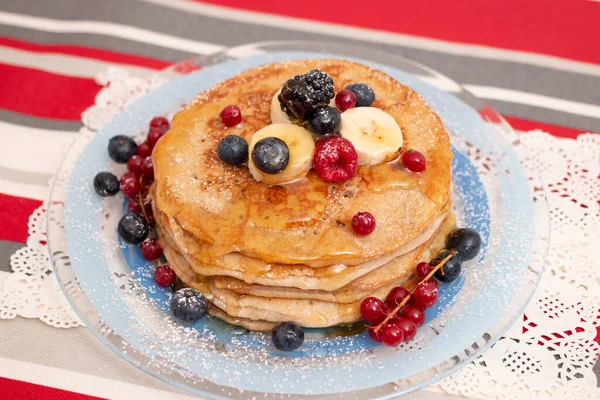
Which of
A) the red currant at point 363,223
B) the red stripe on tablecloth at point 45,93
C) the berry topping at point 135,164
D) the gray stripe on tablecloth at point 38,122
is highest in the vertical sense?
the red stripe on tablecloth at point 45,93

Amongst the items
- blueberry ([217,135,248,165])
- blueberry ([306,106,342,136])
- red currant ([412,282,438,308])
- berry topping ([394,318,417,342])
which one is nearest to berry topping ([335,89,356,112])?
blueberry ([306,106,342,136])

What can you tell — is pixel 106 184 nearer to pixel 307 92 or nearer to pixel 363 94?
pixel 307 92

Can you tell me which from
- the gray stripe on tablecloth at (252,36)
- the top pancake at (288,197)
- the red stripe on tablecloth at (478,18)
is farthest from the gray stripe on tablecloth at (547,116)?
the top pancake at (288,197)

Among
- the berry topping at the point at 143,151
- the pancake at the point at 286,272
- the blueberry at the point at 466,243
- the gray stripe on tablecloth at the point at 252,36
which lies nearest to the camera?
the pancake at the point at 286,272

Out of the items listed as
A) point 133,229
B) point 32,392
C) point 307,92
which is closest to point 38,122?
point 133,229

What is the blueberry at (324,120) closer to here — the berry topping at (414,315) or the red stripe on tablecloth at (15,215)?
the berry topping at (414,315)

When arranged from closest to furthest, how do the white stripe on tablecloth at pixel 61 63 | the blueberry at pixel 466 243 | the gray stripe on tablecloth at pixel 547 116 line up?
the blueberry at pixel 466 243
the gray stripe on tablecloth at pixel 547 116
the white stripe on tablecloth at pixel 61 63

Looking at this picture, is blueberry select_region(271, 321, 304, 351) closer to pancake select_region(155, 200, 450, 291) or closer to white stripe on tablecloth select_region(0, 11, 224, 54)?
pancake select_region(155, 200, 450, 291)

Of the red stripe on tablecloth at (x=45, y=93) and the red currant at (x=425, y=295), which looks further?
the red stripe on tablecloth at (x=45, y=93)
